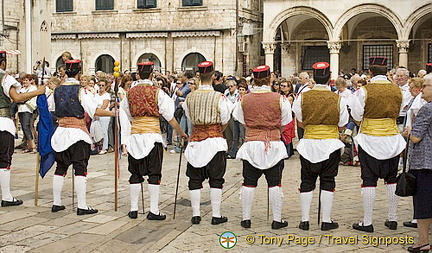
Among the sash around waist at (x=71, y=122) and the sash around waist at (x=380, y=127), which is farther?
the sash around waist at (x=71, y=122)

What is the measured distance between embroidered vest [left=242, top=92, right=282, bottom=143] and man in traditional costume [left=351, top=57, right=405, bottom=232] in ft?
3.14

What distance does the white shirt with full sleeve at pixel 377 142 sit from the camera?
6895 mm

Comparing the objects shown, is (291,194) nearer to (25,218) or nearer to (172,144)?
(25,218)

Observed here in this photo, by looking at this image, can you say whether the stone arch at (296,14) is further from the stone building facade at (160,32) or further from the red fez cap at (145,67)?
the red fez cap at (145,67)

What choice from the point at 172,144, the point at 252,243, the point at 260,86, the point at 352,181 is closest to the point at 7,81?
the point at 260,86

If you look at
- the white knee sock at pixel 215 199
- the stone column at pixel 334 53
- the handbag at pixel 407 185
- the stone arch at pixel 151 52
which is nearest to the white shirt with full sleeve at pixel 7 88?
the white knee sock at pixel 215 199

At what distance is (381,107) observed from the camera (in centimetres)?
694

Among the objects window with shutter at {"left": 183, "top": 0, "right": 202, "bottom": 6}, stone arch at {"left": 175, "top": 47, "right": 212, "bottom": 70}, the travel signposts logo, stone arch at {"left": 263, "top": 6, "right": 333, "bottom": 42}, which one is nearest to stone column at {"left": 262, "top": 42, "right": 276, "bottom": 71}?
Result: stone arch at {"left": 263, "top": 6, "right": 333, "bottom": 42}

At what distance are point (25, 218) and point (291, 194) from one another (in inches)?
158

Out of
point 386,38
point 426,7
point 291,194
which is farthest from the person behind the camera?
point 386,38

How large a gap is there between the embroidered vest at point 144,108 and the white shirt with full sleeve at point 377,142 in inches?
97.8

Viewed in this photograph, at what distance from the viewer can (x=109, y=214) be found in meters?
7.83

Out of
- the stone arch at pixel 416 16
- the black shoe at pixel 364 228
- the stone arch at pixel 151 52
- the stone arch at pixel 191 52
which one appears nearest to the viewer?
the black shoe at pixel 364 228

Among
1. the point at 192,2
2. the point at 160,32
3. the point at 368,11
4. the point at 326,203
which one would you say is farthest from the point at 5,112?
the point at 160,32
